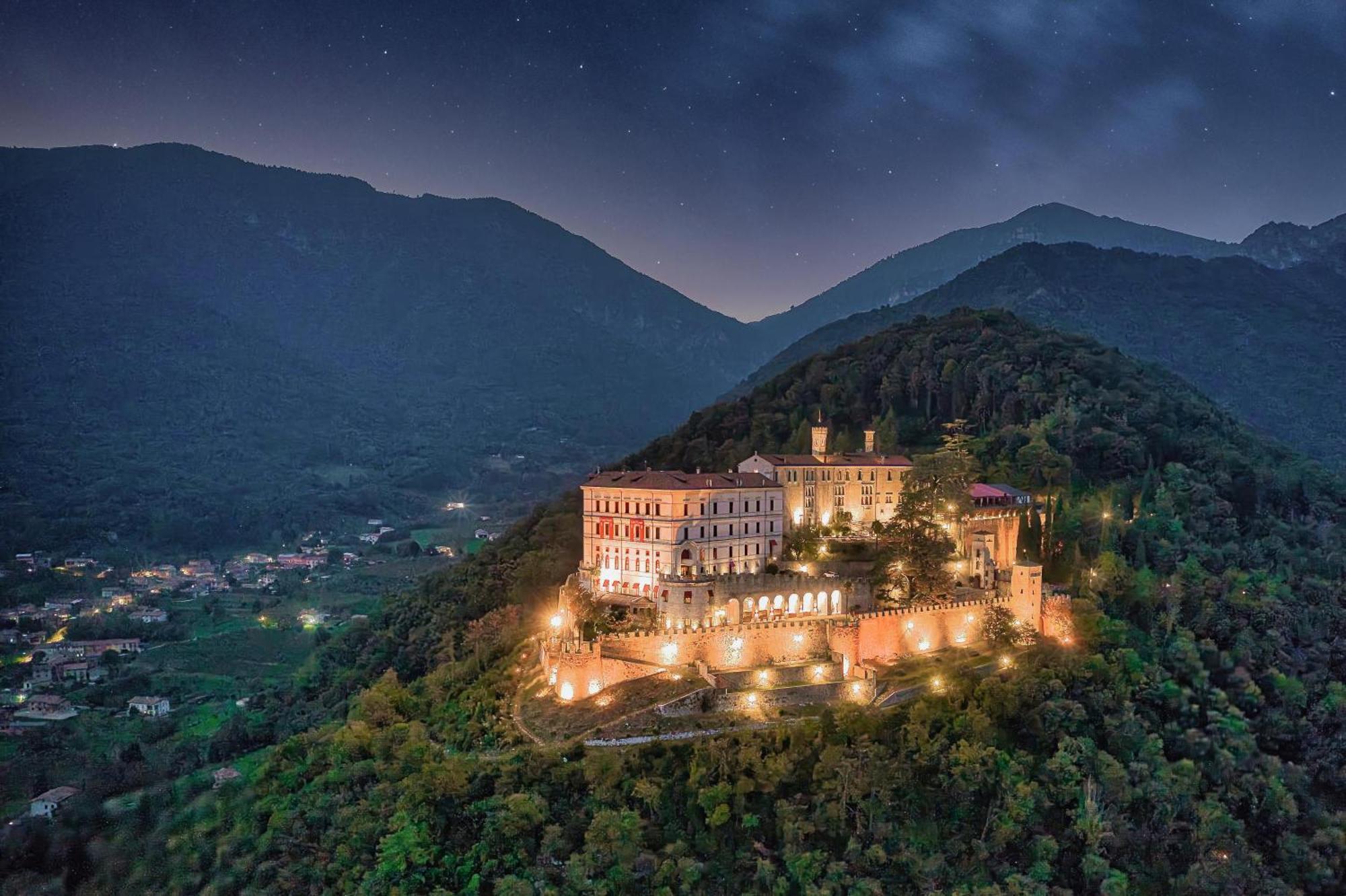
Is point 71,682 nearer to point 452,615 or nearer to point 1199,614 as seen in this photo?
point 452,615

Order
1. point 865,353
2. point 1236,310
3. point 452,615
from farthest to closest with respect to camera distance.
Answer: point 1236,310 → point 865,353 → point 452,615

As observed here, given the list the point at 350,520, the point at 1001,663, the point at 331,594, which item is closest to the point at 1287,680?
the point at 1001,663

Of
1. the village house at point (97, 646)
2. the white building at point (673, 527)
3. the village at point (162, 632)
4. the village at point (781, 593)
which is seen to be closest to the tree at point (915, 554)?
the village at point (781, 593)

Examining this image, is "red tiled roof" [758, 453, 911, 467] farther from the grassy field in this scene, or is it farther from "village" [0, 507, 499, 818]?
"village" [0, 507, 499, 818]

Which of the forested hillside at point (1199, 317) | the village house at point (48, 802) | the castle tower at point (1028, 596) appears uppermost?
the forested hillside at point (1199, 317)

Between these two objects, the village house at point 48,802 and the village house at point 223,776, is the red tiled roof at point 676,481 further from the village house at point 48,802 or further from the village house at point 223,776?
the village house at point 48,802

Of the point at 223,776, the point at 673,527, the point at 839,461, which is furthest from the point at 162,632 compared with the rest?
the point at 839,461
